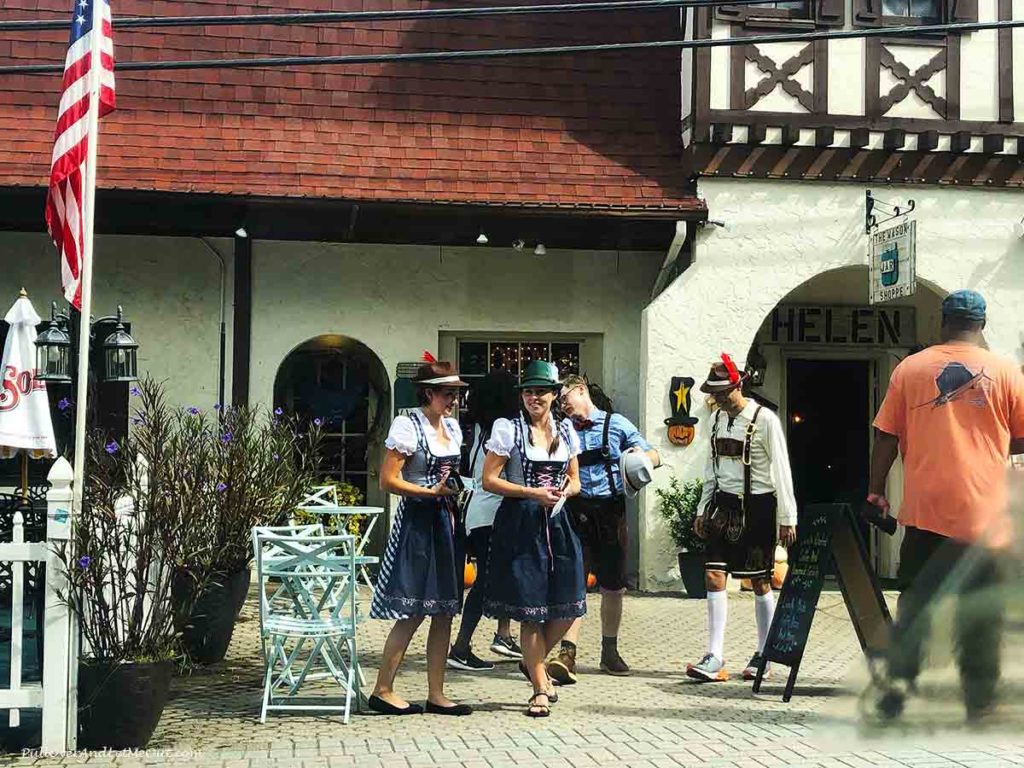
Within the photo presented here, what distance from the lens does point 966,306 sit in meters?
4.57

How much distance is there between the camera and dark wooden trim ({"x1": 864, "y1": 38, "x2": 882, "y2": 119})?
39.8 feet

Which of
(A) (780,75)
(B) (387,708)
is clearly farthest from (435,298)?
(B) (387,708)

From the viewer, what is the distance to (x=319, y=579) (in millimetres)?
6852

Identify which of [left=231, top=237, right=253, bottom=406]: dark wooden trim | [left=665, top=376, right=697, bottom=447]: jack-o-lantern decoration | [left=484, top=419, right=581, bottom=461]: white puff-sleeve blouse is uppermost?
[left=231, top=237, right=253, bottom=406]: dark wooden trim

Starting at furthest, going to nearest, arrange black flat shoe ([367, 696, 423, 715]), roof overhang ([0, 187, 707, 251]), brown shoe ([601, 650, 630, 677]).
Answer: roof overhang ([0, 187, 707, 251]) → brown shoe ([601, 650, 630, 677]) → black flat shoe ([367, 696, 423, 715])

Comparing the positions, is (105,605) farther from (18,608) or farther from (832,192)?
(832,192)

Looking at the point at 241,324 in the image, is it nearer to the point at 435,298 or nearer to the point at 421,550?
the point at 435,298

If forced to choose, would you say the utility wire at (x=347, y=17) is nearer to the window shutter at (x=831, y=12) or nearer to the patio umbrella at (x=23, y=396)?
the patio umbrella at (x=23, y=396)

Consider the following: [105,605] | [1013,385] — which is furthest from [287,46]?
[1013,385]

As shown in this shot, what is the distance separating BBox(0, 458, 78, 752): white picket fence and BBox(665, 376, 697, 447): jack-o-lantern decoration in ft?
24.2

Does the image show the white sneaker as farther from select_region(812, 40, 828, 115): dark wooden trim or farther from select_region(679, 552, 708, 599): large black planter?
select_region(812, 40, 828, 115): dark wooden trim

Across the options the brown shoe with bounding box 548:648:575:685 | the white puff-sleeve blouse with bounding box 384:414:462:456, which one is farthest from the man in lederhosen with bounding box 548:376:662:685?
the white puff-sleeve blouse with bounding box 384:414:462:456

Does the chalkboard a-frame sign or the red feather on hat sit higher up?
the red feather on hat

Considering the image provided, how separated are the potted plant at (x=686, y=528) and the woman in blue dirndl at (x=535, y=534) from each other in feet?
17.0
